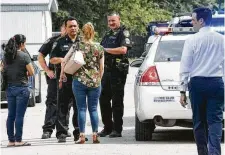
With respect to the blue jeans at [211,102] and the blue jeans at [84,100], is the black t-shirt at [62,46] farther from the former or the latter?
the blue jeans at [211,102]

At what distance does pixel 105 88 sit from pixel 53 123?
98cm

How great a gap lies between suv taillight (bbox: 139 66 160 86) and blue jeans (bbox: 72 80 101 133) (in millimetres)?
657

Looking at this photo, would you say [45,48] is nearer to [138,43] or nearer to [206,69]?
[206,69]

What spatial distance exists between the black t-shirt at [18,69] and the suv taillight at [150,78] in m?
1.68

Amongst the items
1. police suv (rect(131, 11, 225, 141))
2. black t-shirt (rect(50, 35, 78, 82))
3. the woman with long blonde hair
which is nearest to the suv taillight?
police suv (rect(131, 11, 225, 141))

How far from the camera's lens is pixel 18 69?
12094mm

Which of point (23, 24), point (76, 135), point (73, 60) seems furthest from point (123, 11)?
point (73, 60)

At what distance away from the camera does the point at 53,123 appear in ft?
43.0

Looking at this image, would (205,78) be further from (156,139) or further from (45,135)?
(45,135)

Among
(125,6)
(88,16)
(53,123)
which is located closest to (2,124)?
(53,123)

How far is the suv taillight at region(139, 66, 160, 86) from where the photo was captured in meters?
11.8

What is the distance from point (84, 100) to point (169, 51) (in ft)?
4.93

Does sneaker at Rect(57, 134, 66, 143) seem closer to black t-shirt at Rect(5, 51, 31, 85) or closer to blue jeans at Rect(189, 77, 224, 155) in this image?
black t-shirt at Rect(5, 51, 31, 85)

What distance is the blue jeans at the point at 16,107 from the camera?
1210 centimetres
